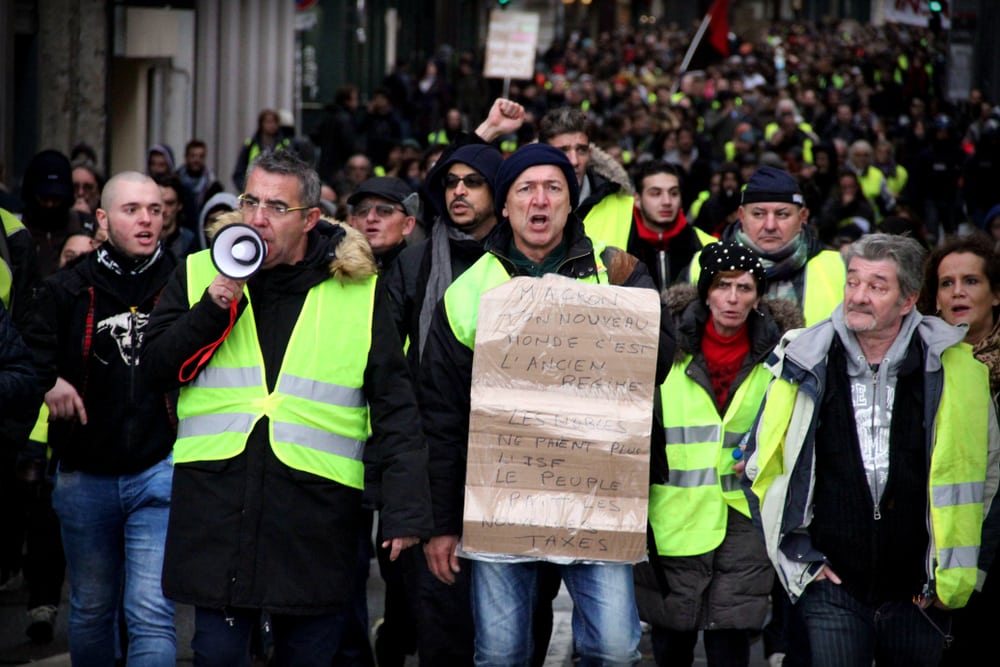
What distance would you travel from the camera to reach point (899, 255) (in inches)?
203

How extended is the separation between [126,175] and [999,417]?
3.17 meters

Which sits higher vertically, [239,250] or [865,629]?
[239,250]

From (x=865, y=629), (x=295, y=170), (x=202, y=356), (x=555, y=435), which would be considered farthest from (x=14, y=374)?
(x=865, y=629)

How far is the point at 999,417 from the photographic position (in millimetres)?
5777

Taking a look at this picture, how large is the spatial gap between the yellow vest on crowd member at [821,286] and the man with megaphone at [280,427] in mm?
2348

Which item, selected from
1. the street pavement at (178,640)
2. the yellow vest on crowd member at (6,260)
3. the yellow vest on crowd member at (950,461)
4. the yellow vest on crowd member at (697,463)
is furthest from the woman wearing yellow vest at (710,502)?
the yellow vest on crowd member at (6,260)

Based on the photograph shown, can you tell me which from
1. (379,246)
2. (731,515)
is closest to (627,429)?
(731,515)

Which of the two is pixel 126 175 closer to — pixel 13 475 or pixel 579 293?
pixel 13 475

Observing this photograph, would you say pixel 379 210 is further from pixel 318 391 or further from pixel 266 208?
pixel 318 391

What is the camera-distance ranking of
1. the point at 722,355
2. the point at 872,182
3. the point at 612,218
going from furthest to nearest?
the point at 872,182 < the point at 612,218 < the point at 722,355

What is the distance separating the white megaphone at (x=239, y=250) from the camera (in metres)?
4.72

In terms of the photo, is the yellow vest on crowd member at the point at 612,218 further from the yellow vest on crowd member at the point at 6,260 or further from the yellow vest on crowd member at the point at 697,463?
the yellow vest on crowd member at the point at 6,260

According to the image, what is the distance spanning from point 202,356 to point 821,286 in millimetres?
3150

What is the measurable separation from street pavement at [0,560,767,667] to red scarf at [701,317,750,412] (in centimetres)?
171
